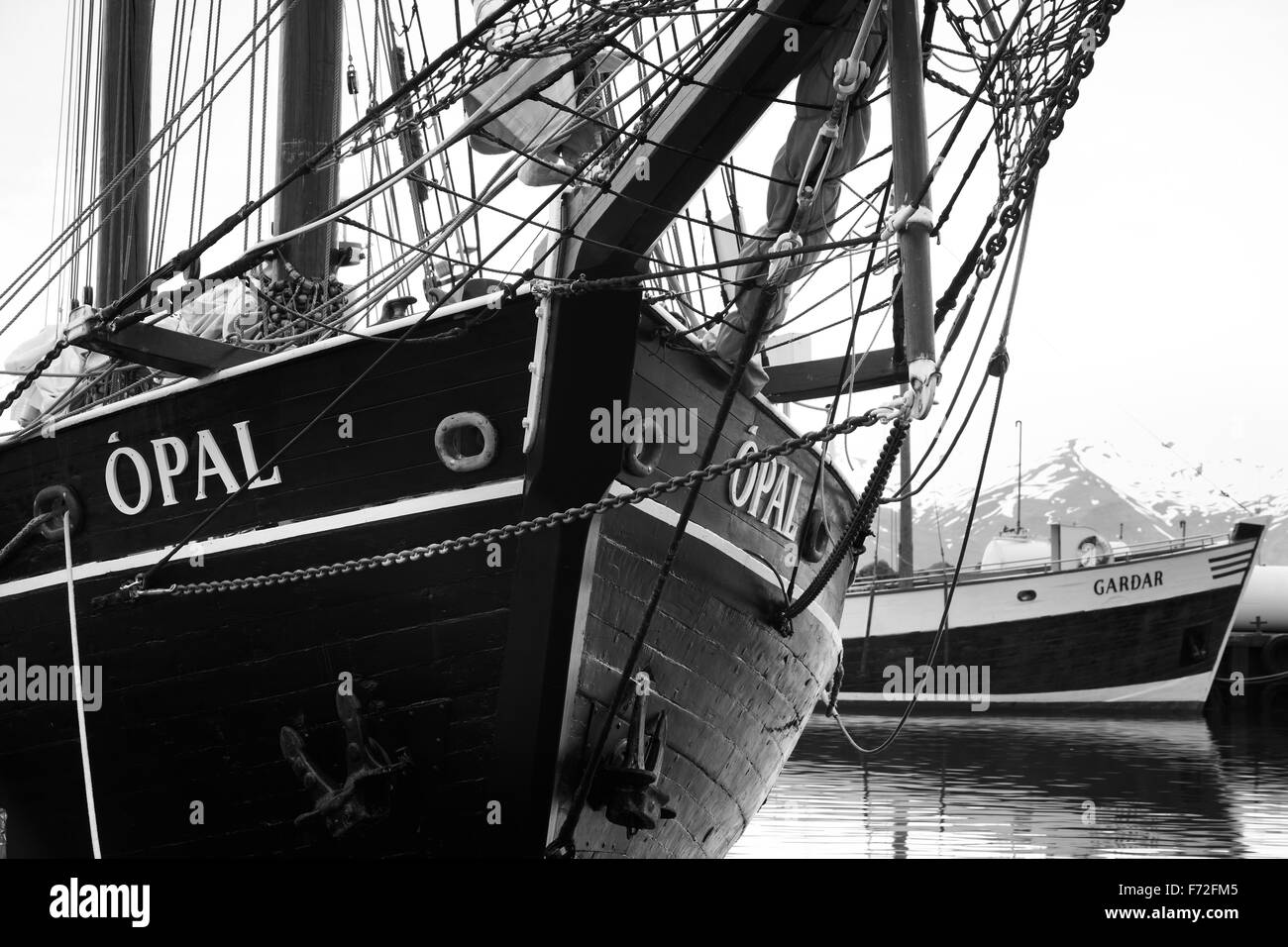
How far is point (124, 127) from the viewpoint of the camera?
1447 cm

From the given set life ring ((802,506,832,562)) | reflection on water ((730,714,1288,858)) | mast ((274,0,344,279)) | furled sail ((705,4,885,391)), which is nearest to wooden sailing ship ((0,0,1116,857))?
furled sail ((705,4,885,391))

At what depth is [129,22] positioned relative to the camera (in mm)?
14648

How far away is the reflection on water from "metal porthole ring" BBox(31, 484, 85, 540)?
5976mm

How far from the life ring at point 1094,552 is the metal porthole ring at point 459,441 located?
21756 mm

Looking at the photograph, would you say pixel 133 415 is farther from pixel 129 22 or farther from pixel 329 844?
pixel 129 22

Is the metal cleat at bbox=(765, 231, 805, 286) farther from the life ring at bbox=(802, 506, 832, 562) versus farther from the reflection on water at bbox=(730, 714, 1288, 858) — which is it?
the reflection on water at bbox=(730, 714, 1288, 858)

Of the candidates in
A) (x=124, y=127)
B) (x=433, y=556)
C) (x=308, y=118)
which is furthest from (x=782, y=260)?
(x=124, y=127)

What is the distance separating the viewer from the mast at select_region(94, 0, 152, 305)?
14.3m

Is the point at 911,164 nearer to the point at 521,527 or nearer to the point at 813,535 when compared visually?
the point at 521,527

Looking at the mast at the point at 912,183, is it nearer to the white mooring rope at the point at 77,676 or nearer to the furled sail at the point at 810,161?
the furled sail at the point at 810,161

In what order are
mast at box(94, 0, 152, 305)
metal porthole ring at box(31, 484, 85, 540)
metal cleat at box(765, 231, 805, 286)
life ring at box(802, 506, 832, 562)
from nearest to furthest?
metal cleat at box(765, 231, 805, 286) → metal porthole ring at box(31, 484, 85, 540) → life ring at box(802, 506, 832, 562) → mast at box(94, 0, 152, 305)
